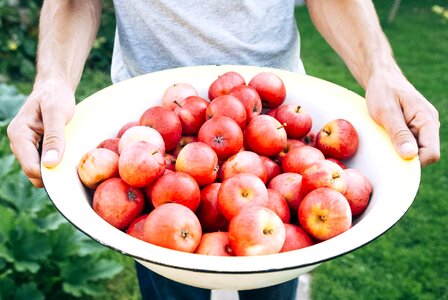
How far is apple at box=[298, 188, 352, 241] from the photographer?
3.75ft

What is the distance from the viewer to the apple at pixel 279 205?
122 centimetres

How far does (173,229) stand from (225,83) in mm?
583

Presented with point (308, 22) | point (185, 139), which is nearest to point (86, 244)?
point (185, 139)

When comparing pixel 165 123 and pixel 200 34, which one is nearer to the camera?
pixel 165 123

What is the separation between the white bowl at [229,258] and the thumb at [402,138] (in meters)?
0.02

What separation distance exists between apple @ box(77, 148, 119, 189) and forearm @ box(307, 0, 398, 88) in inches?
31.3

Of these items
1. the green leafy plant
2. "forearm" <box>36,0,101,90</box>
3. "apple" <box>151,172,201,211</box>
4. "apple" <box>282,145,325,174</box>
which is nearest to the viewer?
"apple" <box>151,172,201,211</box>

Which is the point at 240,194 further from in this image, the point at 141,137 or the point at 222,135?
the point at 141,137

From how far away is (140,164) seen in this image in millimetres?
1227

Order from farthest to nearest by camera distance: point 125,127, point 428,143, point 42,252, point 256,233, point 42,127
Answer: point 42,252 → point 125,127 → point 42,127 → point 428,143 → point 256,233

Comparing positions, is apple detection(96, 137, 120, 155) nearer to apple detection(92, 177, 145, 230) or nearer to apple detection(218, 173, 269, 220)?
apple detection(92, 177, 145, 230)

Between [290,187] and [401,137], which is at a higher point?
[401,137]

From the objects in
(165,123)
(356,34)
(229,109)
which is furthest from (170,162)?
(356,34)

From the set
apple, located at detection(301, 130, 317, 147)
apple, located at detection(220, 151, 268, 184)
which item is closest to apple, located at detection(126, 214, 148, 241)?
apple, located at detection(220, 151, 268, 184)
